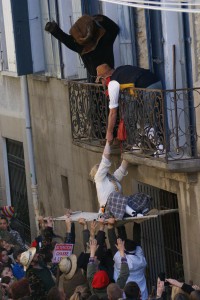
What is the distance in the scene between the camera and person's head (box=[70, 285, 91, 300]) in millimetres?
13500

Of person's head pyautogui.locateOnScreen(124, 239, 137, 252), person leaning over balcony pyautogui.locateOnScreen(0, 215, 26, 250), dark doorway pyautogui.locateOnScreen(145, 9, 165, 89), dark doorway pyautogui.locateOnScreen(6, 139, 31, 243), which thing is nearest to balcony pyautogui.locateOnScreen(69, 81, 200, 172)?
dark doorway pyautogui.locateOnScreen(145, 9, 165, 89)

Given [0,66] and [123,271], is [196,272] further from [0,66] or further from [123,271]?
[0,66]

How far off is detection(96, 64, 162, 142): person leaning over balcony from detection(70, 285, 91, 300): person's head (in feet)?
7.96

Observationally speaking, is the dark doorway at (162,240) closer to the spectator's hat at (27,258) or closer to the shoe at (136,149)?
the shoe at (136,149)

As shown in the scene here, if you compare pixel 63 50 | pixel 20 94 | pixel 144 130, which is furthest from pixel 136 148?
pixel 20 94

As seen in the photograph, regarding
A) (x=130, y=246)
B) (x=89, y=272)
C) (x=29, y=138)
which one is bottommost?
(x=89, y=272)

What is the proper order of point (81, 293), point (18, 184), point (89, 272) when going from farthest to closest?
1. point (18, 184)
2. point (89, 272)
3. point (81, 293)

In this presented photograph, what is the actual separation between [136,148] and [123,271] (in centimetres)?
211

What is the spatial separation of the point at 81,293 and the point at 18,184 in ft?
40.3

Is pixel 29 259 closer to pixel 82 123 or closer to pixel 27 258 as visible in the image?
pixel 27 258

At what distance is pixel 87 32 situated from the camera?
1727 cm

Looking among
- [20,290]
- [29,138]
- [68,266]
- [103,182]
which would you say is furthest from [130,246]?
[29,138]

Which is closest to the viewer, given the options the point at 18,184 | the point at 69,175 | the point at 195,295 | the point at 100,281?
the point at 195,295

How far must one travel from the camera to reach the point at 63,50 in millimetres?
20672
